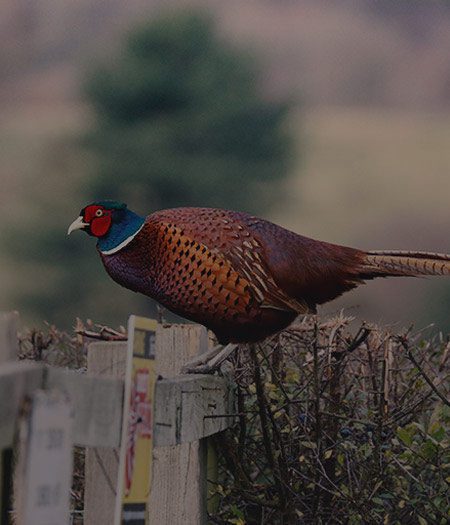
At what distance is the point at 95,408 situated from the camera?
2.19 m

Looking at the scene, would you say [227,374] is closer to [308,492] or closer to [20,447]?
[308,492]

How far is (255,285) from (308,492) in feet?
2.73

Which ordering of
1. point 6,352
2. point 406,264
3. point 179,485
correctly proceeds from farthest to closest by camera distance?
point 406,264
point 179,485
point 6,352

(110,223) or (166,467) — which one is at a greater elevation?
(110,223)

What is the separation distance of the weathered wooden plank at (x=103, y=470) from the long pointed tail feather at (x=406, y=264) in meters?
1.12

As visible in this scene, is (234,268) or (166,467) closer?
(166,467)

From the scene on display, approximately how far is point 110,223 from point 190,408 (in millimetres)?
991

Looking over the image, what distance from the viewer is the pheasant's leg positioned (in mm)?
3555

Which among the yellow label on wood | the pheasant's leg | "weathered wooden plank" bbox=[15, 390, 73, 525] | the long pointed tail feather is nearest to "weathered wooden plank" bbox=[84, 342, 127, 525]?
the pheasant's leg

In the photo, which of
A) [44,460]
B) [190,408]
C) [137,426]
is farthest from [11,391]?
[190,408]

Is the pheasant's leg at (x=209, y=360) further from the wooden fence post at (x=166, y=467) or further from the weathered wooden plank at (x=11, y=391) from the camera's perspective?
the weathered wooden plank at (x=11, y=391)

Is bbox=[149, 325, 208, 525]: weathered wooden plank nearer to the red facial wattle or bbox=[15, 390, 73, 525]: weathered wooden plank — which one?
the red facial wattle

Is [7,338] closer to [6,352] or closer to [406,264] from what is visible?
[6,352]

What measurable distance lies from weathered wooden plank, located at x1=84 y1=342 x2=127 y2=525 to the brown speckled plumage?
18.2 inches
